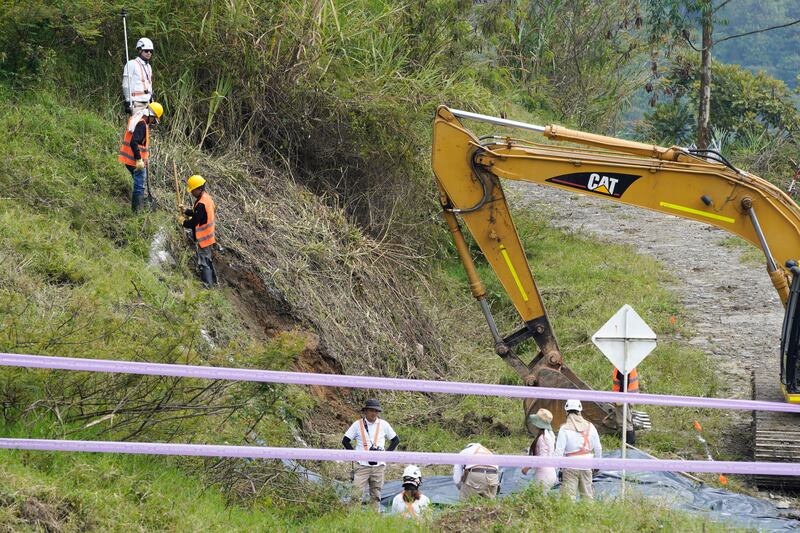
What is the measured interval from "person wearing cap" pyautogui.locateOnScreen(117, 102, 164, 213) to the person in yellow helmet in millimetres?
746

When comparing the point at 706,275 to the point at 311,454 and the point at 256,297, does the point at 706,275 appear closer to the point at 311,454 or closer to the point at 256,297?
the point at 256,297

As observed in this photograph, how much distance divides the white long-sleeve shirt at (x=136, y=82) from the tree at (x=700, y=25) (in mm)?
18981

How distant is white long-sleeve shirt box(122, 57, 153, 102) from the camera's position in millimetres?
15344

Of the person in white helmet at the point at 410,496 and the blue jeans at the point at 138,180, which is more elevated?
the blue jeans at the point at 138,180

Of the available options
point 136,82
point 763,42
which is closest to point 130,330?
point 136,82

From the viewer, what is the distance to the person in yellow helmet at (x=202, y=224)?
14422 millimetres

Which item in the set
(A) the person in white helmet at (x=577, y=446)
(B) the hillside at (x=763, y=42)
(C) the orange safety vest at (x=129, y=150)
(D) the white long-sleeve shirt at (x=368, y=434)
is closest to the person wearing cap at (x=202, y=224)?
(C) the orange safety vest at (x=129, y=150)

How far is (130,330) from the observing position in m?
11.1

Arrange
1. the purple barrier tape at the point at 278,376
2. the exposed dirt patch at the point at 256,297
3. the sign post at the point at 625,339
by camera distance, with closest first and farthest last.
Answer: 1. the purple barrier tape at the point at 278,376
2. the sign post at the point at 625,339
3. the exposed dirt patch at the point at 256,297

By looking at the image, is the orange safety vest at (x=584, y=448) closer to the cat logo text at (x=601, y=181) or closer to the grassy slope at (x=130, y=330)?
the grassy slope at (x=130, y=330)

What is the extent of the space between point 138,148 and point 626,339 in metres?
6.75

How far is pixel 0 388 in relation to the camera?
9.37 metres

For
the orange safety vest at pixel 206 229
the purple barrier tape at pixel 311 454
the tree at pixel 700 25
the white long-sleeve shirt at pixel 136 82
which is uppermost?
the tree at pixel 700 25

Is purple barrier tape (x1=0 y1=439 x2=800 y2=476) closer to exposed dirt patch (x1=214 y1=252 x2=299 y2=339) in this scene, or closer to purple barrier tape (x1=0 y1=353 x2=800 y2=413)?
purple barrier tape (x1=0 y1=353 x2=800 y2=413)
